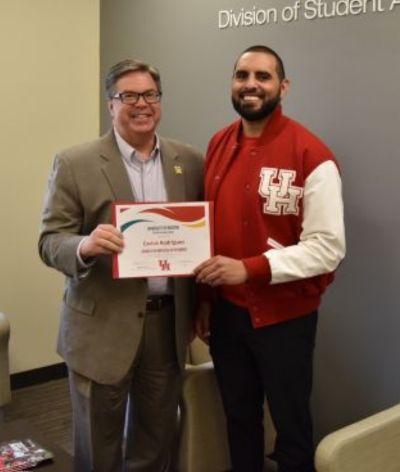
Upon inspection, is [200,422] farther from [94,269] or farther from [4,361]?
[4,361]

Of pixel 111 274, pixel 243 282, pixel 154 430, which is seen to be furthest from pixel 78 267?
pixel 154 430

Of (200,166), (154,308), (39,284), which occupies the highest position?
(200,166)

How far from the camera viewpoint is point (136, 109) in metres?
2.10

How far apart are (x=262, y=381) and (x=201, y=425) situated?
18.3 inches

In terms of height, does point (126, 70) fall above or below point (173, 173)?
above

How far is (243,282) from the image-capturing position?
2043 millimetres

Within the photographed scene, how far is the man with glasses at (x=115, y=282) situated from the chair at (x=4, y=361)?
37.4 inches

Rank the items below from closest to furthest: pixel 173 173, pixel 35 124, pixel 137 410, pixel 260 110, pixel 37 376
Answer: pixel 260 110 → pixel 173 173 → pixel 137 410 → pixel 35 124 → pixel 37 376

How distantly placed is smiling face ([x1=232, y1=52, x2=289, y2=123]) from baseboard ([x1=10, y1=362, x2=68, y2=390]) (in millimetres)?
2416

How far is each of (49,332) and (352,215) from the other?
2.15m

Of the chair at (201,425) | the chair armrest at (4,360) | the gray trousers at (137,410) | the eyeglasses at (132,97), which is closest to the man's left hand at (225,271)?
the gray trousers at (137,410)

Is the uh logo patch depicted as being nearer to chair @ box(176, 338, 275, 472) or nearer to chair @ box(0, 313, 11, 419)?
chair @ box(176, 338, 275, 472)

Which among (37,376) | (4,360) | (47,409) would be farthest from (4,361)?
(37,376)

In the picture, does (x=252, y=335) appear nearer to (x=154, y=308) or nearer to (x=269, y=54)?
(x=154, y=308)
